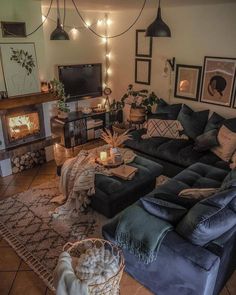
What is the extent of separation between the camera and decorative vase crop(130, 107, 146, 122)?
4.94 m

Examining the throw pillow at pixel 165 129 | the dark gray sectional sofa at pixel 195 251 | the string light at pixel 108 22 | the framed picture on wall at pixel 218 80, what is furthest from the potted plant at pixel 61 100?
the dark gray sectional sofa at pixel 195 251

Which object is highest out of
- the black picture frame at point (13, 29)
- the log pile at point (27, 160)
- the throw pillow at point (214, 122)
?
the black picture frame at point (13, 29)

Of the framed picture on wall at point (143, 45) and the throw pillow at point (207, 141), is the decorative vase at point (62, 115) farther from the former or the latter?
the throw pillow at point (207, 141)

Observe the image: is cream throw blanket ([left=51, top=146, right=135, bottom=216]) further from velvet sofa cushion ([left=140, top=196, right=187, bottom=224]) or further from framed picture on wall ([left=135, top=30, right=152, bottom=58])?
framed picture on wall ([left=135, top=30, right=152, bottom=58])

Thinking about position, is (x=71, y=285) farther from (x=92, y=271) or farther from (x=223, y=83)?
(x=223, y=83)

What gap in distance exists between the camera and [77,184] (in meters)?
3.11

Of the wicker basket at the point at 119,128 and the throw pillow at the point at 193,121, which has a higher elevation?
the throw pillow at the point at 193,121

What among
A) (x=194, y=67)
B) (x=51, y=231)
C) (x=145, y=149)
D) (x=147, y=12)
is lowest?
(x=51, y=231)

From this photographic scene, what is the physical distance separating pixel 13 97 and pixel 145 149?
212 cm

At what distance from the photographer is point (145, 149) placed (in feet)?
13.5

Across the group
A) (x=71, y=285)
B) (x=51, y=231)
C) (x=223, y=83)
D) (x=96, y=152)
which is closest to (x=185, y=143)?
(x=223, y=83)

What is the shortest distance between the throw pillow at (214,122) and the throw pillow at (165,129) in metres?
0.38

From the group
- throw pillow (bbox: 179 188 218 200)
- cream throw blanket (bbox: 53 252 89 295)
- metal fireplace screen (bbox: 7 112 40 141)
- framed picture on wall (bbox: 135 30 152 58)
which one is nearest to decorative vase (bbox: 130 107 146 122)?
framed picture on wall (bbox: 135 30 152 58)

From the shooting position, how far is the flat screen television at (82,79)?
505 cm
